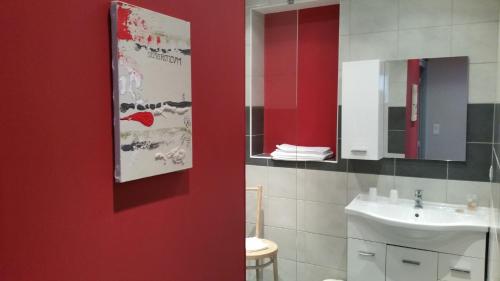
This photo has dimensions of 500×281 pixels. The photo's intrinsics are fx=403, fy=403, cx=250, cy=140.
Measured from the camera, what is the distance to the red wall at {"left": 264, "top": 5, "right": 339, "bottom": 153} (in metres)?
3.17

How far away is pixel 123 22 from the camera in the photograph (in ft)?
2.90

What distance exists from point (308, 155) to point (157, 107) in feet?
7.27

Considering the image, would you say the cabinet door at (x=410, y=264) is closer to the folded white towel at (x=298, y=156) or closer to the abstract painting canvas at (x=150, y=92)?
the folded white towel at (x=298, y=156)

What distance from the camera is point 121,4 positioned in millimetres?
883

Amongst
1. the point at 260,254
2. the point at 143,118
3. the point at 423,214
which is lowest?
the point at 260,254

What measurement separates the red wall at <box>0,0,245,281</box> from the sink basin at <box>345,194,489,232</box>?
150 centimetres

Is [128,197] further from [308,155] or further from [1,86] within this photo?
[308,155]

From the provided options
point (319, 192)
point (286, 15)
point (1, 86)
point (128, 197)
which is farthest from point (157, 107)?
point (286, 15)

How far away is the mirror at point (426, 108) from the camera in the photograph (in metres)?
2.55

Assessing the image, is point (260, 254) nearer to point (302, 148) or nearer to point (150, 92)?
point (302, 148)

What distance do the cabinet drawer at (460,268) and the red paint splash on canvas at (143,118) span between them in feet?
6.79

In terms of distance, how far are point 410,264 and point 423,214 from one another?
12.8 inches

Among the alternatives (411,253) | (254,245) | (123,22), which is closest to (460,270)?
(411,253)

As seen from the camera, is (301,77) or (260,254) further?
(301,77)
